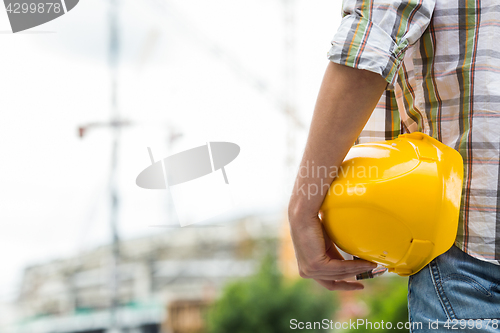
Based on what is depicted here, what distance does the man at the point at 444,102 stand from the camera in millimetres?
411

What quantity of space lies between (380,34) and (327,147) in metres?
0.13

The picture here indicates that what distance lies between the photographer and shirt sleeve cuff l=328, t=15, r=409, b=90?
40 cm

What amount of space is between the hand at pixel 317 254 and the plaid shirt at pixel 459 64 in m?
0.15

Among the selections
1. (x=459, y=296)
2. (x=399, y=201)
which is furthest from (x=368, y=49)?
(x=459, y=296)

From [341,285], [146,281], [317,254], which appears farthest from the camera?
[146,281]

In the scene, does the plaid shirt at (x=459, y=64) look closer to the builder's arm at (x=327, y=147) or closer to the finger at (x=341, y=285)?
the builder's arm at (x=327, y=147)

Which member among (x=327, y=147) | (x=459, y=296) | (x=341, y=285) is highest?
(x=327, y=147)

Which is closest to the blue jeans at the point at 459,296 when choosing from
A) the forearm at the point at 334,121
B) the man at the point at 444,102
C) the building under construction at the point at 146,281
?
the man at the point at 444,102

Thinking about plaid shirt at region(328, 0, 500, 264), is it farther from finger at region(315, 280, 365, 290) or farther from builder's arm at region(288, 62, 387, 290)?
finger at region(315, 280, 365, 290)

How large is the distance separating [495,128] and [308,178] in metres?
0.21

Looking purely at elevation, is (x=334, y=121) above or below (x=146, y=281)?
above

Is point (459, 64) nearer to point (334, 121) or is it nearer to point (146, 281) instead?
point (334, 121)

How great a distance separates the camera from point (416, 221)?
45 centimetres

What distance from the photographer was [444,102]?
1.45ft
